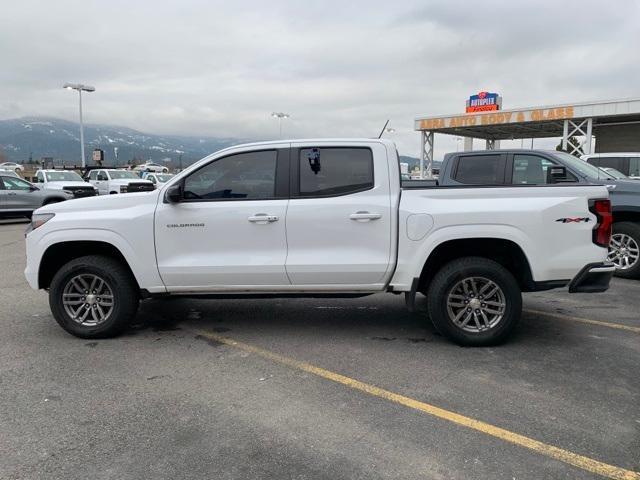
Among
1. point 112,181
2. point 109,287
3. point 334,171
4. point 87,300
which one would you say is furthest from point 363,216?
point 112,181

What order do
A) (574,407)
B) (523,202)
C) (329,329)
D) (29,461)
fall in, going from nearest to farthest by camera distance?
(29,461), (574,407), (523,202), (329,329)

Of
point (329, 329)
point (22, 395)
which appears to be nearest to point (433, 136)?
point (329, 329)

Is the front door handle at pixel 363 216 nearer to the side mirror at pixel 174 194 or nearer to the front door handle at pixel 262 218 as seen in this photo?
the front door handle at pixel 262 218

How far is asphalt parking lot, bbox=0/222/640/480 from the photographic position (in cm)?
305

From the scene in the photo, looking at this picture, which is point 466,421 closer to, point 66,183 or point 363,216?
point 363,216

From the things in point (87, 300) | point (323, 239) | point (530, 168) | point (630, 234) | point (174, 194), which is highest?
point (530, 168)

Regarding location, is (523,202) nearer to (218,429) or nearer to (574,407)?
(574,407)

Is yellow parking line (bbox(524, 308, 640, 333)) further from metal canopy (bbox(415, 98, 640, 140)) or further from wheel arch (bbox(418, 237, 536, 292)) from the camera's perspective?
metal canopy (bbox(415, 98, 640, 140))

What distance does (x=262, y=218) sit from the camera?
4.90 meters

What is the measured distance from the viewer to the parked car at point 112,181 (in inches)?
1008

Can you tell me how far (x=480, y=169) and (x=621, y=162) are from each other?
4819mm

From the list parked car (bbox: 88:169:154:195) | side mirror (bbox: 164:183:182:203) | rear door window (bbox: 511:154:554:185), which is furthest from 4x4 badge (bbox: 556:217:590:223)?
parked car (bbox: 88:169:154:195)

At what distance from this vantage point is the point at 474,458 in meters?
3.08

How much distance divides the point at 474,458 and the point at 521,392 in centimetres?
107
